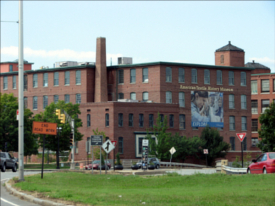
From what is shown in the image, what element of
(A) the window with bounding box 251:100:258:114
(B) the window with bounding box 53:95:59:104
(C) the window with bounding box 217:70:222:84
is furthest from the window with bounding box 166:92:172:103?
(A) the window with bounding box 251:100:258:114

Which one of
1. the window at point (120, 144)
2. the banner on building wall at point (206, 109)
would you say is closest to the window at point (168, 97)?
the banner on building wall at point (206, 109)

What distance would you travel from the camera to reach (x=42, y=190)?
21.2 metres

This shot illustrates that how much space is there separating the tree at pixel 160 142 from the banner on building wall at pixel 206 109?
10.2 meters

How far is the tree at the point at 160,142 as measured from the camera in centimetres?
7631

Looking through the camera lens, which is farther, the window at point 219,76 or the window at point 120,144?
the window at point 219,76

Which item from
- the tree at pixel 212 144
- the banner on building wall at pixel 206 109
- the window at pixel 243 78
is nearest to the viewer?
the tree at pixel 212 144

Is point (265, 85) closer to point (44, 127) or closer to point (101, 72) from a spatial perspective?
point (101, 72)

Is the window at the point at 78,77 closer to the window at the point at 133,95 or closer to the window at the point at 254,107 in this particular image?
the window at the point at 133,95

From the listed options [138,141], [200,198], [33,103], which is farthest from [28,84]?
[200,198]

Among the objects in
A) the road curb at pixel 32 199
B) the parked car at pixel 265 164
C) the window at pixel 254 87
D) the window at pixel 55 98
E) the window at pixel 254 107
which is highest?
the window at pixel 254 87

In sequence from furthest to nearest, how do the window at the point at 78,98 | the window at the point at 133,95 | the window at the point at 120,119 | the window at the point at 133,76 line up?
the window at the point at 78,98
the window at the point at 133,76
the window at the point at 133,95
the window at the point at 120,119

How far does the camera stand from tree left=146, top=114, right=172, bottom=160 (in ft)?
250

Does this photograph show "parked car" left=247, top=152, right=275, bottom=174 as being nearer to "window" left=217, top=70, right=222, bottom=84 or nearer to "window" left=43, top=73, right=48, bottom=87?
"window" left=217, top=70, right=222, bottom=84

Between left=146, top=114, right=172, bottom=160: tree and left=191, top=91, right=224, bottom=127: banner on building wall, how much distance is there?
10.2m
